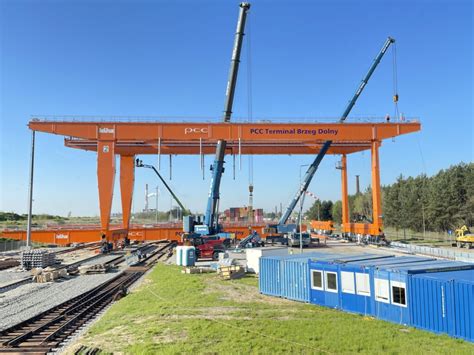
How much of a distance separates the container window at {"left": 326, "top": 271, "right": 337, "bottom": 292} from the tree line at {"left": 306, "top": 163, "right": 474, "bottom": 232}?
4262cm

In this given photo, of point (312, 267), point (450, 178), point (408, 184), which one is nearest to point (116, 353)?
point (312, 267)

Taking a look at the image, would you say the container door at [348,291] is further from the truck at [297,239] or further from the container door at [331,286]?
the truck at [297,239]

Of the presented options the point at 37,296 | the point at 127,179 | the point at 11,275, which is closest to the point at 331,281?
the point at 37,296

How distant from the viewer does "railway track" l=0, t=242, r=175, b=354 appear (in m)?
12.1

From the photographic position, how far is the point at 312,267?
1627 cm

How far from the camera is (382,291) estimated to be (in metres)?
13.5

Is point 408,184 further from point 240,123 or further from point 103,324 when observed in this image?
point 103,324

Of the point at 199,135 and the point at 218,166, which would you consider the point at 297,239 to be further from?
the point at 199,135

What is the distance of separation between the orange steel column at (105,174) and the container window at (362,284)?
28.7 m

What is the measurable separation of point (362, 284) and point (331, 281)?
153cm

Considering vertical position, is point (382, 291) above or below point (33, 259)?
above

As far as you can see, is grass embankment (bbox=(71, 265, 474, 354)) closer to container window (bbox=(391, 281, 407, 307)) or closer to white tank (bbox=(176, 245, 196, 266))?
container window (bbox=(391, 281, 407, 307))

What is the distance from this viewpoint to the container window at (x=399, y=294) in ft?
41.3

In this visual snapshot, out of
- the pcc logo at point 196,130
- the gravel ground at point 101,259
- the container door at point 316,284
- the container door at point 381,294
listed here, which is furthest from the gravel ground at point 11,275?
the container door at point 381,294
